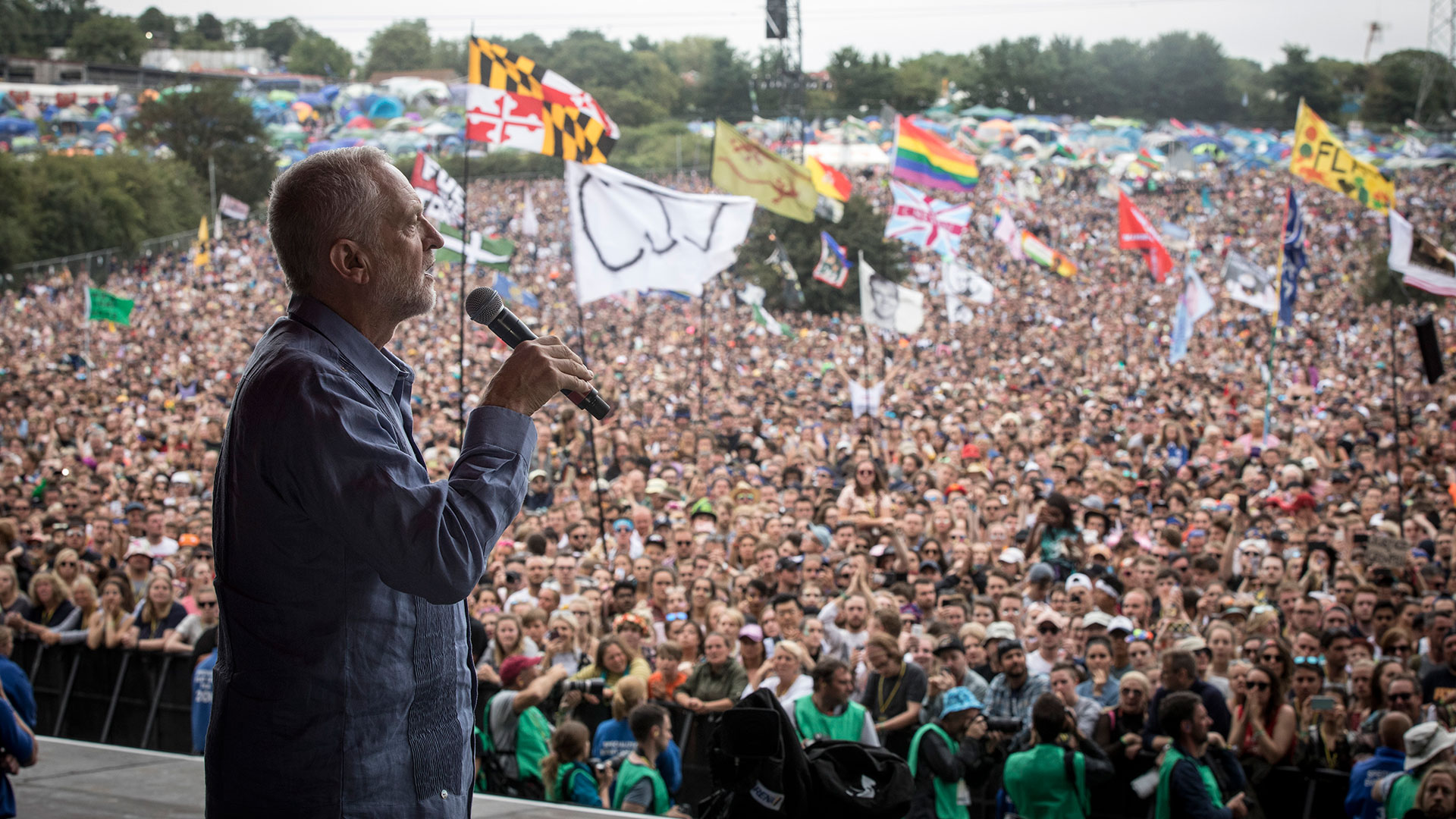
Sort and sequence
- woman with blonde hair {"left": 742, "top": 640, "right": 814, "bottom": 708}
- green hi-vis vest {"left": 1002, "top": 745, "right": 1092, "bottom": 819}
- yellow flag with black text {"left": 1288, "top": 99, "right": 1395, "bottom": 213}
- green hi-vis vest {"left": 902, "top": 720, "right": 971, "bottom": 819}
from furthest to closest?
yellow flag with black text {"left": 1288, "top": 99, "right": 1395, "bottom": 213}
woman with blonde hair {"left": 742, "top": 640, "right": 814, "bottom": 708}
green hi-vis vest {"left": 902, "top": 720, "right": 971, "bottom": 819}
green hi-vis vest {"left": 1002, "top": 745, "right": 1092, "bottom": 819}

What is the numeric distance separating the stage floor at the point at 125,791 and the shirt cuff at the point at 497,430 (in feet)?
9.89

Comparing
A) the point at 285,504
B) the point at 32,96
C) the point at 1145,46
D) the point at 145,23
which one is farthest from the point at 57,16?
the point at 285,504

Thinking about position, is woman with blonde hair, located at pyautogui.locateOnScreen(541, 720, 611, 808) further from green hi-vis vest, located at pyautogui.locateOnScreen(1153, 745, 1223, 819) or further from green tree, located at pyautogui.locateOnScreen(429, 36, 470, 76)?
green tree, located at pyautogui.locateOnScreen(429, 36, 470, 76)

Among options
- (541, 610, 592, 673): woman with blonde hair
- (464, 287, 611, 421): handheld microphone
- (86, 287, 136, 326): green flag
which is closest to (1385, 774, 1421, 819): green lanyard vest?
(541, 610, 592, 673): woman with blonde hair

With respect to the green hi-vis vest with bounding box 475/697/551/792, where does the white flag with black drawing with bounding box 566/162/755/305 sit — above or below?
above

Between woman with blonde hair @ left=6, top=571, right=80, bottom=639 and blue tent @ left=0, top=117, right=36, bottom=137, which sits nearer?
woman with blonde hair @ left=6, top=571, right=80, bottom=639

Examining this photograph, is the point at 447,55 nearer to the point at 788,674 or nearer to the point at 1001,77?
the point at 1001,77

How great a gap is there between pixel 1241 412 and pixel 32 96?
76.5m

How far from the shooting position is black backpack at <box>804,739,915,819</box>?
351cm

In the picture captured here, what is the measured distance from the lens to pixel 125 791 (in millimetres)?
4543

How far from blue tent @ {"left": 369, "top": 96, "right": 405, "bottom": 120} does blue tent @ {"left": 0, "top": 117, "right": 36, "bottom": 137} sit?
15.5 meters

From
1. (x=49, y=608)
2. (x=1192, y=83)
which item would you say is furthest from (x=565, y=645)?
(x=1192, y=83)

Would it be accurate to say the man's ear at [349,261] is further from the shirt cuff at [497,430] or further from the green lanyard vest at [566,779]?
the green lanyard vest at [566,779]

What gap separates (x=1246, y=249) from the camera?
3625 cm
